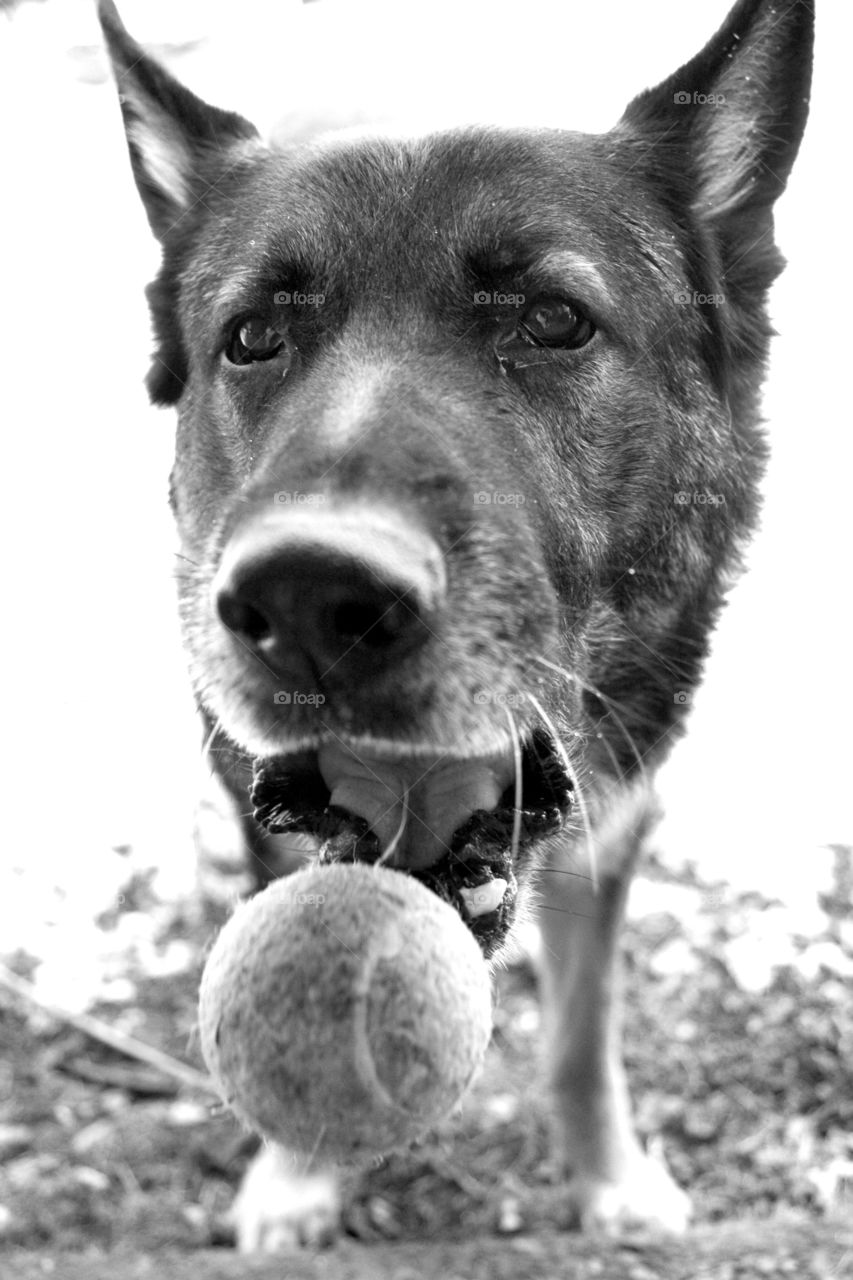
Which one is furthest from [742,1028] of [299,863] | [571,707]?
[571,707]

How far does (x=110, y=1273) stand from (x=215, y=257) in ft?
8.21

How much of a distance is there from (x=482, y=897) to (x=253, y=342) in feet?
4.48

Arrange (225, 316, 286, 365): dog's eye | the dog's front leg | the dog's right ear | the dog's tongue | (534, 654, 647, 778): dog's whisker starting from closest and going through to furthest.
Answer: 1. the dog's tongue
2. (534, 654, 647, 778): dog's whisker
3. (225, 316, 286, 365): dog's eye
4. the dog's right ear
5. the dog's front leg

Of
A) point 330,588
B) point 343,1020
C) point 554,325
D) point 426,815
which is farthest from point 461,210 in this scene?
point 343,1020

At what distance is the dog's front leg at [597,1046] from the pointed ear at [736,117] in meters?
1.59

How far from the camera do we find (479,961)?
1.98 meters

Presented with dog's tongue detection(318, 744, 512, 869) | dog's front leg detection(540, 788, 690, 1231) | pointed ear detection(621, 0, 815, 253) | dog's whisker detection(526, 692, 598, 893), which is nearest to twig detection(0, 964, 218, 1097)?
dog's front leg detection(540, 788, 690, 1231)

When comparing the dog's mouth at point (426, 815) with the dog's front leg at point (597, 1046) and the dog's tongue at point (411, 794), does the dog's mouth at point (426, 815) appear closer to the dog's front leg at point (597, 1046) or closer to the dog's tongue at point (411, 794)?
the dog's tongue at point (411, 794)

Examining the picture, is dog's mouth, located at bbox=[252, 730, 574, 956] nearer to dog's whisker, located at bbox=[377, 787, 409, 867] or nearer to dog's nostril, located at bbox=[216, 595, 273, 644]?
dog's whisker, located at bbox=[377, 787, 409, 867]

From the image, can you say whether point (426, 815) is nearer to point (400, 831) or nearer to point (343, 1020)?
point (400, 831)

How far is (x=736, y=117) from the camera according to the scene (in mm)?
3076

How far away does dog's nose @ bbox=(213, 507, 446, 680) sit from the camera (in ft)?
6.29

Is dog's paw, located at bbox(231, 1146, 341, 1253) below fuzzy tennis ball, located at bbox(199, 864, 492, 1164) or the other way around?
below

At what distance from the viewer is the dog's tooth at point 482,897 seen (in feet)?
7.62
